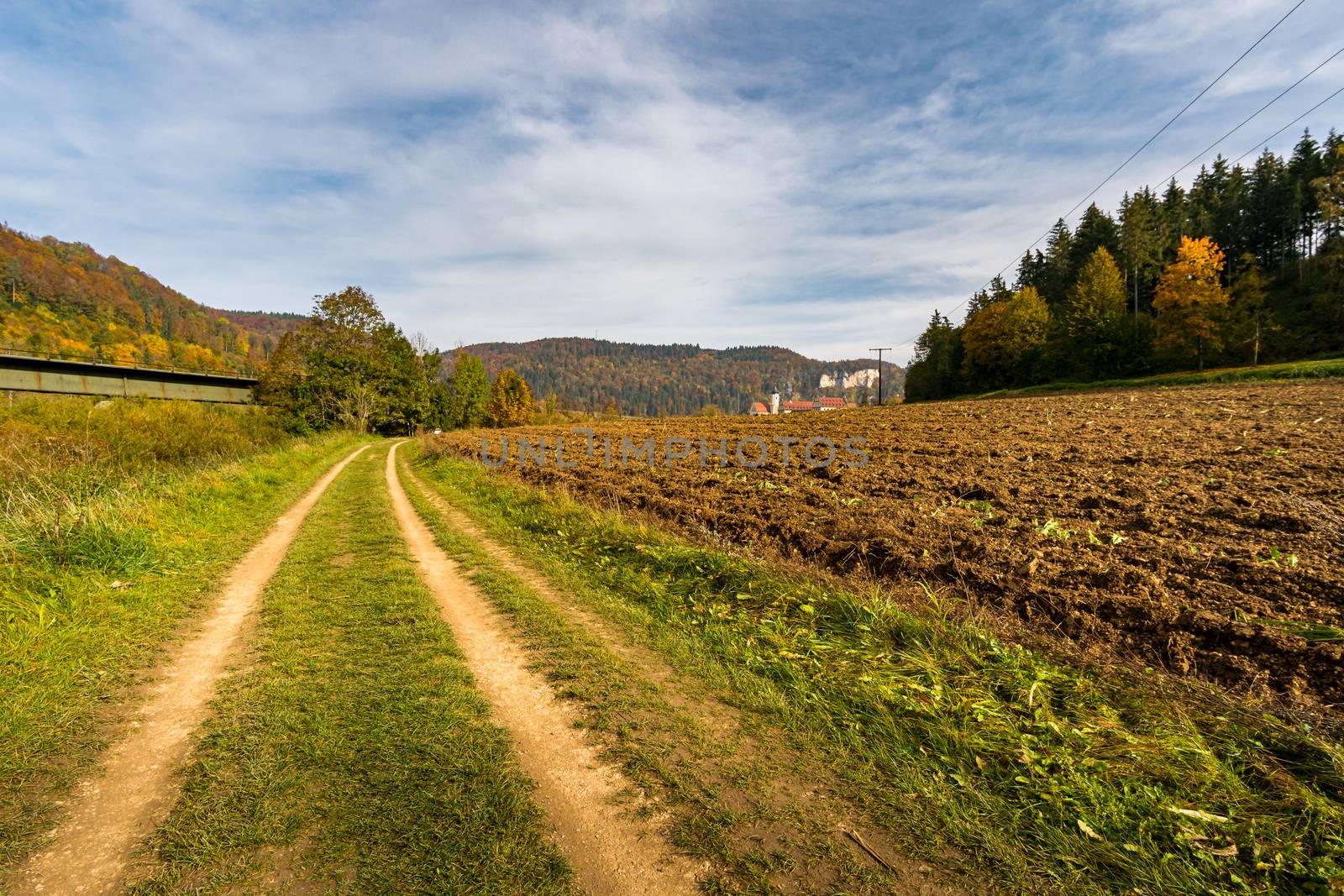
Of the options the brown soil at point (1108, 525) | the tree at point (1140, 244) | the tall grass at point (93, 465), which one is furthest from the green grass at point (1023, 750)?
the tree at point (1140, 244)

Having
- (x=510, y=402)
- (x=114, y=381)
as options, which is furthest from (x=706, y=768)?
(x=510, y=402)

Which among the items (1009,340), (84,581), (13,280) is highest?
(13,280)

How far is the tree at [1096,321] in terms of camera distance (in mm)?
48656

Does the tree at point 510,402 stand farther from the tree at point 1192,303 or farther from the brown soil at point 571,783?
the brown soil at point 571,783

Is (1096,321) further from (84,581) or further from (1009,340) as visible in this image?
(84,581)

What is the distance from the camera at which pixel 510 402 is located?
79.6 meters

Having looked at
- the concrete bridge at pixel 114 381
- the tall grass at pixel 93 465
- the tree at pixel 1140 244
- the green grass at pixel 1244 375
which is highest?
the tree at pixel 1140 244

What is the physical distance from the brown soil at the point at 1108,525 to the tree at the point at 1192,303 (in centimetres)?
3489

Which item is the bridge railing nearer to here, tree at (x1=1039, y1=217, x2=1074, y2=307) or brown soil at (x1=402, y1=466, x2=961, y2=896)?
brown soil at (x1=402, y1=466, x2=961, y2=896)

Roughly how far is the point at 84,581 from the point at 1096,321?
2540 inches

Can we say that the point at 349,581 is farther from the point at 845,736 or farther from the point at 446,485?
the point at 446,485

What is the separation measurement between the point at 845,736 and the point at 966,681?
53.9 inches

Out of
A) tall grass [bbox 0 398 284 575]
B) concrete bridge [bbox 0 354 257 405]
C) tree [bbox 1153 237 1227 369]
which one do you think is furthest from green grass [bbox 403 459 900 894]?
tree [bbox 1153 237 1227 369]

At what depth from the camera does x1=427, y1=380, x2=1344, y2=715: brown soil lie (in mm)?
4750
